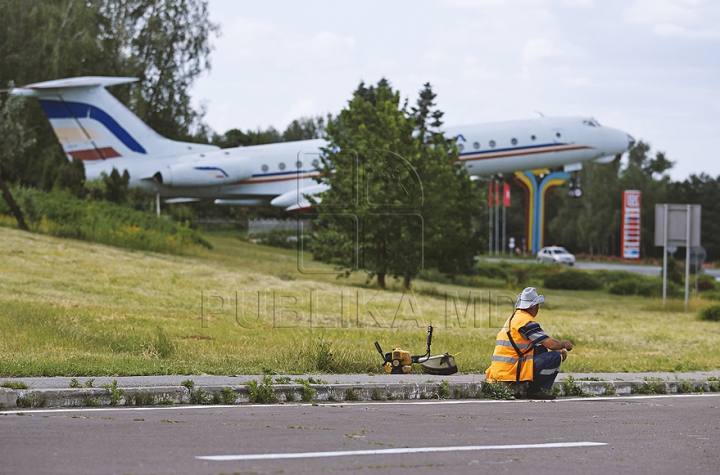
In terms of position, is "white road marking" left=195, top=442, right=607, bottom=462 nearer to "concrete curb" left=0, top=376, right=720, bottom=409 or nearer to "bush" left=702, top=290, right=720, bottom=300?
"concrete curb" left=0, top=376, right=720, bottom=409

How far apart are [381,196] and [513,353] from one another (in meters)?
24.4

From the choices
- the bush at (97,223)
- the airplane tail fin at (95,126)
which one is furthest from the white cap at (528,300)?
the airplane tail fin at (95,126)

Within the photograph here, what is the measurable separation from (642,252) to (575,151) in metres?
56.8

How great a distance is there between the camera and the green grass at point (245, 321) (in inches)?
532

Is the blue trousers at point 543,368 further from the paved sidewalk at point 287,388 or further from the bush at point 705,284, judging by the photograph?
the bush at point 705,284

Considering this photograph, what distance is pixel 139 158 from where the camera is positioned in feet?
159

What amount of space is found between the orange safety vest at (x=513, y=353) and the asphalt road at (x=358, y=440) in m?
0.75

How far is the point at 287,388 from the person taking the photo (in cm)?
1073

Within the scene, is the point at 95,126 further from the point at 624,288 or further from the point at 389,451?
the point at 389,451

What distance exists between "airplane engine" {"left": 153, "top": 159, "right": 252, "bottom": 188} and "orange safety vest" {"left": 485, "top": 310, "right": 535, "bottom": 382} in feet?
120

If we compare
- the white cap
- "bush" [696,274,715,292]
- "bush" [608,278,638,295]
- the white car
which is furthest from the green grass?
the white car

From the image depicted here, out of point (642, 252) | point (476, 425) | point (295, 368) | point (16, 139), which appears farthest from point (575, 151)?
point (642, 252)

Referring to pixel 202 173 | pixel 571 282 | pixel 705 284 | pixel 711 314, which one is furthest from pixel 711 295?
pixel 202 173

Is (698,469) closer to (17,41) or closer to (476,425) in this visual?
(476,425)
